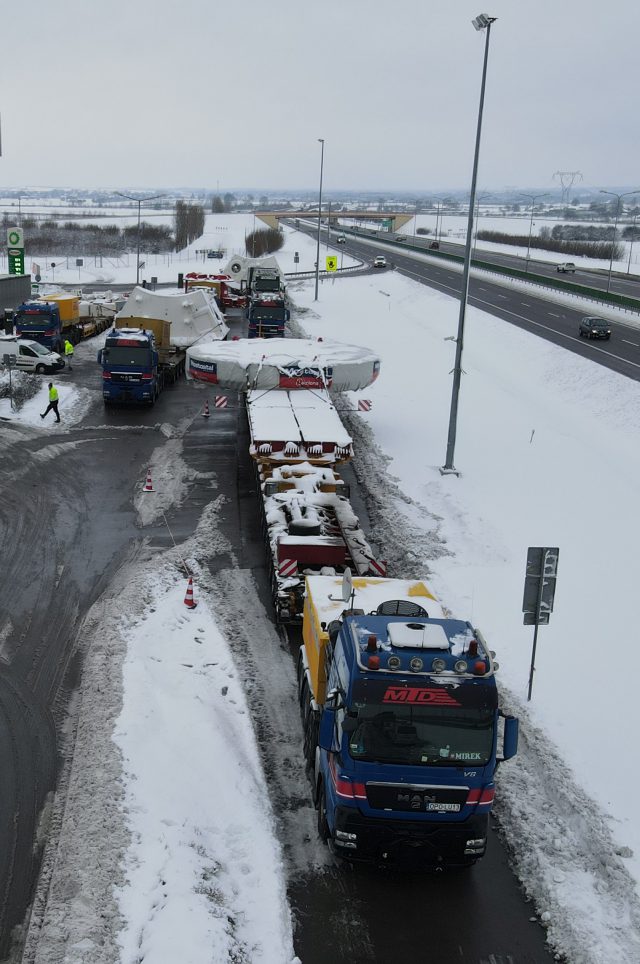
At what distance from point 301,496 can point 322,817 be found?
8351 millimetres

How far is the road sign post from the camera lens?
12312 mm

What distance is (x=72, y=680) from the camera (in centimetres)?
1291

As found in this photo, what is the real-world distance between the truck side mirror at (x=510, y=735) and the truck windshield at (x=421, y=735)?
0.94 feet

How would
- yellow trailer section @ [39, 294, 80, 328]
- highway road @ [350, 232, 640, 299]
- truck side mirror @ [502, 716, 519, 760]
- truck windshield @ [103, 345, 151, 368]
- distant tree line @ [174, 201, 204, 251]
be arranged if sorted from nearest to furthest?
truck side mirror @ [502, 716, 519, 760] → truck windshield @ [103, 345, 151, 368] → yellow trailer section @ [39, 294, 80, 328] → highway road @ [350, 232, 640, 299] → distant tree line @ [174, 201, 204, 251]

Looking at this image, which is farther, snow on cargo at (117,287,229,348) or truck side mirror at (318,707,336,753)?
snow on cargo at (117,287,229,348)

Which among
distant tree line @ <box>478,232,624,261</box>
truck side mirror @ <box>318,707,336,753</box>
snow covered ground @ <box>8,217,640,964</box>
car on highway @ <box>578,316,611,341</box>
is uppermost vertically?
distant tree line @ <box>478,232,624,261</box>

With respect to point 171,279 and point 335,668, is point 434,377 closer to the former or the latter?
point 335,668

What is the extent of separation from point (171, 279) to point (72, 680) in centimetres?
7295

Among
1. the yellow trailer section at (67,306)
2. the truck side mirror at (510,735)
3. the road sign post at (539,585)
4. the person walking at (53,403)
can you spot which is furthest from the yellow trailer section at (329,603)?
the yellow trailer section at (67,306)

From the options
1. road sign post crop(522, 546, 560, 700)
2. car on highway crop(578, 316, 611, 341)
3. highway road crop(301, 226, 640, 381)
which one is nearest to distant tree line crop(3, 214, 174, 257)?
highway road crop(301, 226, 640, 381)

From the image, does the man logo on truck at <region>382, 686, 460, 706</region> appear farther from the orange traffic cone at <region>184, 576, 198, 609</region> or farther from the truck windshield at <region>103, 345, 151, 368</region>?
the truck windshield at <region>103, 345, 151, 368</region>

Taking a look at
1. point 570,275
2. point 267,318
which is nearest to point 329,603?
point 267,318

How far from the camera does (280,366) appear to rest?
25016 mm

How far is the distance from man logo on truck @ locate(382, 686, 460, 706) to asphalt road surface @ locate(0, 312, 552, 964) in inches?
87.9
